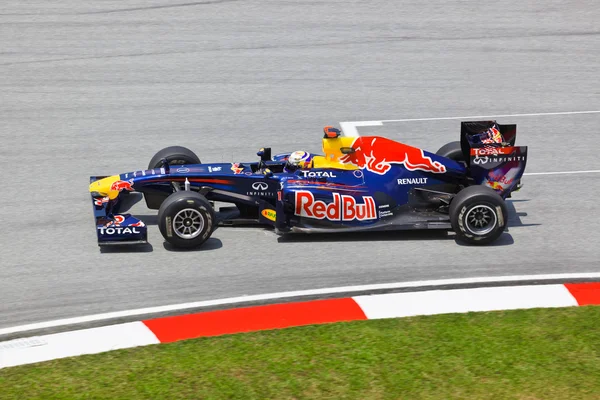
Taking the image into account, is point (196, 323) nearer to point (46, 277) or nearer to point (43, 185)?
point (46, 277)

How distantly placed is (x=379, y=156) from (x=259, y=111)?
528 cm

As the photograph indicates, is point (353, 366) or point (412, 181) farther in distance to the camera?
point (412, 181)

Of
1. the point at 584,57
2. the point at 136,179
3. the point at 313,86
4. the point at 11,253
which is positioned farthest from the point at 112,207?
the point at 584,57

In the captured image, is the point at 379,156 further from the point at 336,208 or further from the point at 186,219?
the point at 186,219

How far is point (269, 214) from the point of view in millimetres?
11477

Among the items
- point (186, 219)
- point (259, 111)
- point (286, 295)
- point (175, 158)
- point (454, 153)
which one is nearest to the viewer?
point (286, 295)

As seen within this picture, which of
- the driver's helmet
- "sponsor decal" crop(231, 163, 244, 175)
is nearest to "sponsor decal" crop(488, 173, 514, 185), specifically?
the driver's helmet

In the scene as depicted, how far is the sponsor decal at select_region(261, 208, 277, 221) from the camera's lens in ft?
37.5

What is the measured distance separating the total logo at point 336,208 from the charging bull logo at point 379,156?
18.0 inches

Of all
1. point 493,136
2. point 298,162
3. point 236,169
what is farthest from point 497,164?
point 236,169

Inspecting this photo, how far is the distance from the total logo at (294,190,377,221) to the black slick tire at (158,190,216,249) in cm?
104

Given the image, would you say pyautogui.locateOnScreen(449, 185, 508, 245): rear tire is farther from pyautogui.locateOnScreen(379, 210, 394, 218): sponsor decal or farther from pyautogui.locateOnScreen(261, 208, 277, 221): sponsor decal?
pyautogui.locateOnScreen(261, 208, 277, 221): sponsor decal

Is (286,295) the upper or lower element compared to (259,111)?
lower

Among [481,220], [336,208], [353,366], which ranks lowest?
[353,366]
